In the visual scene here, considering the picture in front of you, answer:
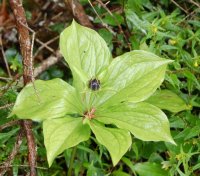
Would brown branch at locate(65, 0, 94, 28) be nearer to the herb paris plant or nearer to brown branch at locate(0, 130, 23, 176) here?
the herb paris plant

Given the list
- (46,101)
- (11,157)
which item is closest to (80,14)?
(46,101)

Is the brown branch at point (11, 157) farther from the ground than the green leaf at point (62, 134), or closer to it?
closer to it

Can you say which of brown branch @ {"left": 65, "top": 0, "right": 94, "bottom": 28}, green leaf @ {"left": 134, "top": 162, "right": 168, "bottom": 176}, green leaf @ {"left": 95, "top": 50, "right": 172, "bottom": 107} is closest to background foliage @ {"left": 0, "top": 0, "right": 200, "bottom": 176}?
green leaf @ {"left": 134, "top": 162, "right": 168, "bottom": 176}

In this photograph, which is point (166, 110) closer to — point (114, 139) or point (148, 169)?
point (148, 169)

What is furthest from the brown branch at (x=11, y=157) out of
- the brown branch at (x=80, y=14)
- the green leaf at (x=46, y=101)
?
the brown branch at (x=80, y=14)

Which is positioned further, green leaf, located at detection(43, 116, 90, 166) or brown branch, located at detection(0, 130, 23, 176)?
brown branch, located at detection(0, 130, 23, 176)

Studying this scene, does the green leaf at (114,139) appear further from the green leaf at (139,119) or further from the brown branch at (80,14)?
the brown branch at (80,14)

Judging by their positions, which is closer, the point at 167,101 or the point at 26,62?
the point at 26,62
